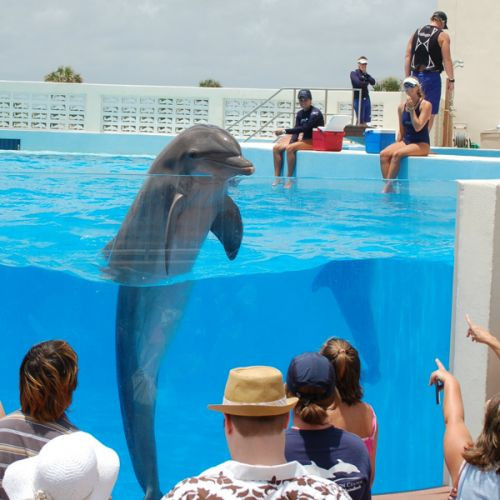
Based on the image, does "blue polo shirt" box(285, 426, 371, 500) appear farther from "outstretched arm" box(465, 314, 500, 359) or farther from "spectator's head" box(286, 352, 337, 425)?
"outstretched arm" box(465, 314, 500, 359)

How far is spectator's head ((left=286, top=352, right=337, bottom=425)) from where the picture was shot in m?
3.20

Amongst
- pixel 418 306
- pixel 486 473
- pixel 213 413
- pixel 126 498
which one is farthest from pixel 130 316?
pixel 486 473

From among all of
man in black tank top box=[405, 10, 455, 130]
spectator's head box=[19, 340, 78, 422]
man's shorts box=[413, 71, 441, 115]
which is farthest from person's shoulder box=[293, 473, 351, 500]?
man's shorts box=[413, 71, 441, 115]

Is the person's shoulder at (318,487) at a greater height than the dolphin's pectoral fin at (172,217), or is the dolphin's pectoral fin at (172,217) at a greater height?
the dolphin's pectoral fin at (172,217)

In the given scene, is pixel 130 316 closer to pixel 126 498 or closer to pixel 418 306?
pixel 126 498

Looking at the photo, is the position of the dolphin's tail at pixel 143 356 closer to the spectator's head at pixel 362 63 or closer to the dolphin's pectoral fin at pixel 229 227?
the dolphin's pectoral fin at pixel 229 227

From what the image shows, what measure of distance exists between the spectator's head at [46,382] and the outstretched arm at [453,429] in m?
1.59

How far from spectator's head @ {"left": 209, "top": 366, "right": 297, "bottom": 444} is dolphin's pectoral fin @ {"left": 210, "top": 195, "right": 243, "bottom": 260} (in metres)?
3.54

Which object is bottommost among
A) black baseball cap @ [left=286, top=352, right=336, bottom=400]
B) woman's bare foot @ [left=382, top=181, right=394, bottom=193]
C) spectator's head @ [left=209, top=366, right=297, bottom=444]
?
black baseball cap @ [left=286, top=352, right=336, bottom=400]

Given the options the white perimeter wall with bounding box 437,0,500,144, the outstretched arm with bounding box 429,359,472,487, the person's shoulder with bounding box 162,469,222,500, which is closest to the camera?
the person's shoulder with bounding box 162,469,222,500

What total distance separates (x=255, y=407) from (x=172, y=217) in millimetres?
3475

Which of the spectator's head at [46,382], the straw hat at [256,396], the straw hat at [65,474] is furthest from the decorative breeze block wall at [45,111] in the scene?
the straw hat at [256,396]

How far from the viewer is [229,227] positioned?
6.03 meters

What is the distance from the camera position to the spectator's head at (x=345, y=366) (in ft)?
12.4
